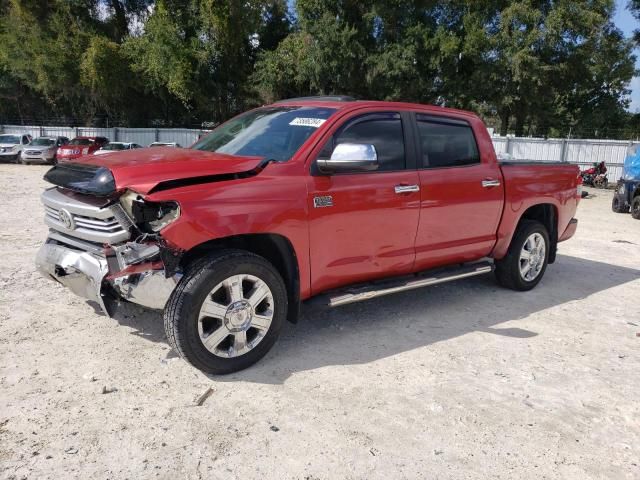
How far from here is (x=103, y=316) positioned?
15.3 ft

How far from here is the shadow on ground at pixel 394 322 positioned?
409 cm

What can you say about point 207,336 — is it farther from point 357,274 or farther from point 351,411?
point 357,274

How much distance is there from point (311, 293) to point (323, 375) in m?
0.65

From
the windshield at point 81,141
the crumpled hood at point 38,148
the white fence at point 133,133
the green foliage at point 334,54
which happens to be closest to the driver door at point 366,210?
the green foliage at point 334,54

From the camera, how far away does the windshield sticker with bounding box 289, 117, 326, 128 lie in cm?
427

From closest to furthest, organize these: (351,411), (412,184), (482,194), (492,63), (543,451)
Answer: (543,451) < (351,411) < (412,184) < (482,194) < (492,63)

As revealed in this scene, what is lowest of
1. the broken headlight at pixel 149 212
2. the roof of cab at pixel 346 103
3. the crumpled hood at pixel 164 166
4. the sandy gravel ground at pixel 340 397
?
the sandy gravel ground at pixel 340 397

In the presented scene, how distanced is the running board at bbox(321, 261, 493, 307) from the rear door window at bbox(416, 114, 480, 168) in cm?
99

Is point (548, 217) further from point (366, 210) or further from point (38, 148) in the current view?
point (38, 148)

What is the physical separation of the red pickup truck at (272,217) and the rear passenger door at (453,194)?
14mm

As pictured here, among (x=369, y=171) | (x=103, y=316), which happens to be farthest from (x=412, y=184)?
(x=103, y=316)

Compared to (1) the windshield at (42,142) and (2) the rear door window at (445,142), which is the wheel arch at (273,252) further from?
(1) the windshield at (42,142)

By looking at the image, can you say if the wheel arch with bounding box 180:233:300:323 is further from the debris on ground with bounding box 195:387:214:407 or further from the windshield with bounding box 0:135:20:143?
the windshield with bounding box 0:135:20:143

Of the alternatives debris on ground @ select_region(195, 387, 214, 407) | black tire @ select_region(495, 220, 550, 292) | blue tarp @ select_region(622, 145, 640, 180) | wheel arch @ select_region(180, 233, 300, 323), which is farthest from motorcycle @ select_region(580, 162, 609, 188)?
debris on ground @ select_region(195, 387, 214, 407)
